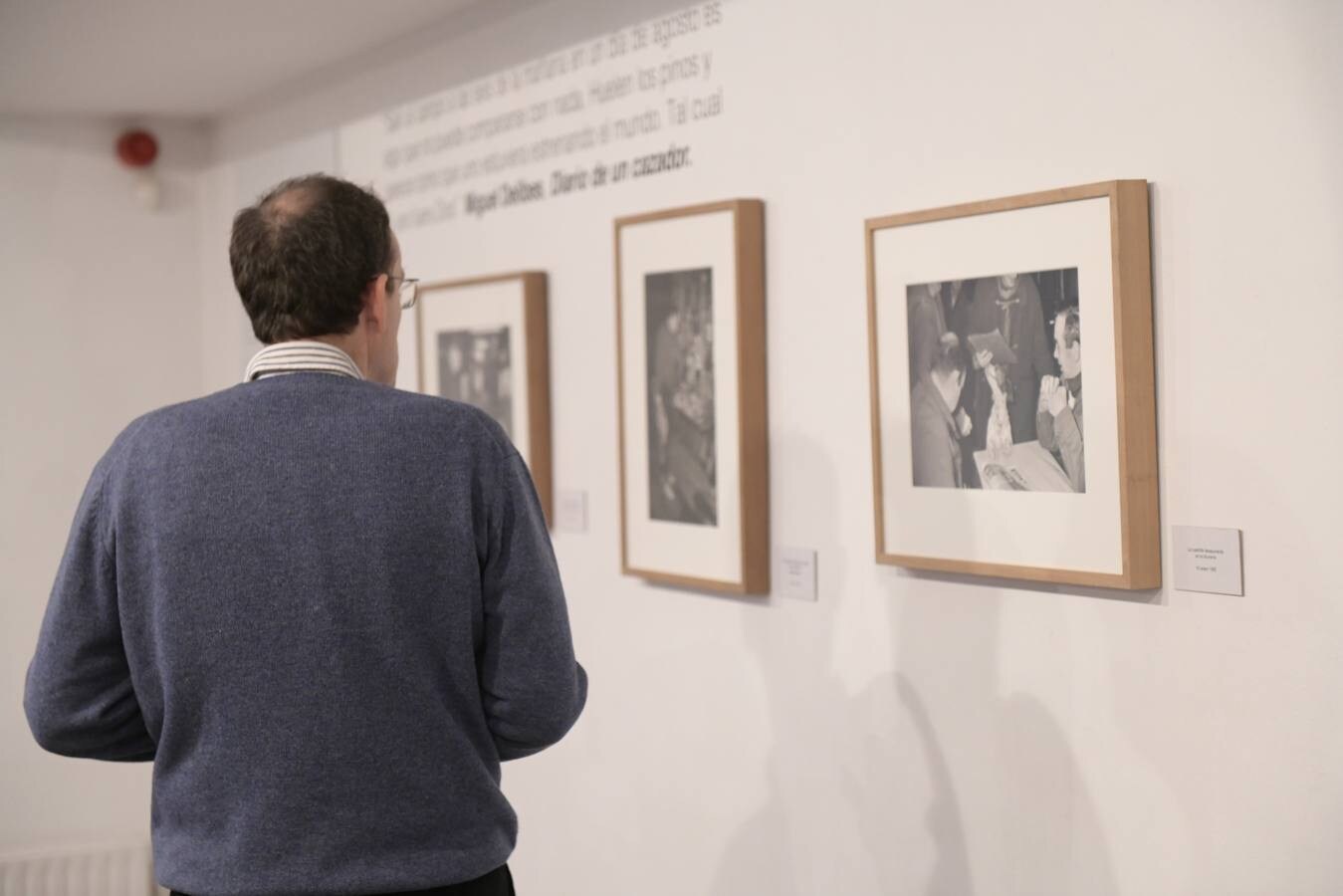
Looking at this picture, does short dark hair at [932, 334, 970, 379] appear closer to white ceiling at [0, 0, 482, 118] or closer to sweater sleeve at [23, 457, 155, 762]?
sweater sleeve at [23, 457, 155, 762]

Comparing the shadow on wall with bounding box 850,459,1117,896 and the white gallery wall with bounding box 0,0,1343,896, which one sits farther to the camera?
the shadow on wall with bounding box 850,459,1117,896

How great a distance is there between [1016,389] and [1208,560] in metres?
0.45

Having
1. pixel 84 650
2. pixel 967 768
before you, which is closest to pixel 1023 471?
pixel 967 768

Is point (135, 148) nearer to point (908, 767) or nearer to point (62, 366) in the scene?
point (62, 366)

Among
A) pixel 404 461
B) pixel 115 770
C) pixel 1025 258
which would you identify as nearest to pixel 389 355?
→ pixel 404 461

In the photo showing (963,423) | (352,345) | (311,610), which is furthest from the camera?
(963,423)

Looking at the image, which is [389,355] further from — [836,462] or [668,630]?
[668,630]

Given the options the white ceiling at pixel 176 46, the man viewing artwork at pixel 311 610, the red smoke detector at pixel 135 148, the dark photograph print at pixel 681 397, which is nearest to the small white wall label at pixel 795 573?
the dark photograph print at pixel 681 397

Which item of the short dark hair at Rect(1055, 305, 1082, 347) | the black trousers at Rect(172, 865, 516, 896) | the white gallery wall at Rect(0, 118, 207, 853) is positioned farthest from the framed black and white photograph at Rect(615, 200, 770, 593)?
the white gallery wall at Rect(0, 118, 207, 853)

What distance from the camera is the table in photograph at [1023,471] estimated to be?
2389mm

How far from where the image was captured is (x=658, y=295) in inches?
131

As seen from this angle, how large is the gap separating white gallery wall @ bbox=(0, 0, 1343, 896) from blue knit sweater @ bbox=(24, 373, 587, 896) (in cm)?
108

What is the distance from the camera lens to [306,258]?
1.81 metres

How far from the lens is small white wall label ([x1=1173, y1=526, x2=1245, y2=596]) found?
216 cm
